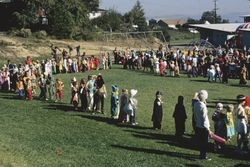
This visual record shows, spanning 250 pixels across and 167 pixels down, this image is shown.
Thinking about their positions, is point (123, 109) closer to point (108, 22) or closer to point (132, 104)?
point (132, 104)

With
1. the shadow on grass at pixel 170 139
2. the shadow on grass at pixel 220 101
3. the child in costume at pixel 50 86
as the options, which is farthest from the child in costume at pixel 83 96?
the shadow on grass at pixel 220 101

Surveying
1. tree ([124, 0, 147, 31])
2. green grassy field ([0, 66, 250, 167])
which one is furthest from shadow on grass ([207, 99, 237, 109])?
tree ([124, 0, 147, 31])

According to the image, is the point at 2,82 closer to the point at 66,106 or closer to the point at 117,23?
the point at 66,106

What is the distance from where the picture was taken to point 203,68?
41.6 m

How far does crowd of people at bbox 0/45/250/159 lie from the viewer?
57.4 feet

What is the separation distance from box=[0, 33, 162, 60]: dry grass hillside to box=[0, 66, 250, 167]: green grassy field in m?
26.9

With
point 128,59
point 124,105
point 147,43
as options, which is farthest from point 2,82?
point 147,43

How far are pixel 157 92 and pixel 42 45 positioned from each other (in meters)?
41.8

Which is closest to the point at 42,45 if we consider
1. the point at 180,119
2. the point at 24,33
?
the point at 24,33

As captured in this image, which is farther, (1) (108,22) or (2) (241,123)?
(1) (108,22)

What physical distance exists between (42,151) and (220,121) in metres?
6.15

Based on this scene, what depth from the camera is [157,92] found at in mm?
21719

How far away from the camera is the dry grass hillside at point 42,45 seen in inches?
2228

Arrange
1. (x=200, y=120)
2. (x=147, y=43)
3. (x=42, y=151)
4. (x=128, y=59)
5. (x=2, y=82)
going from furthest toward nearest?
(x=147, y=43), (x=128, y=59), (x=2, y=82), (x=42, y=151), (x=200, y=120)
